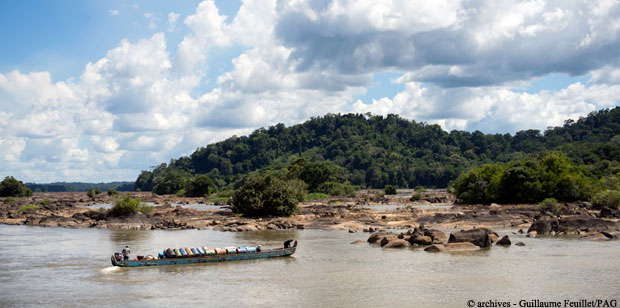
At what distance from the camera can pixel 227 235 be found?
161 feet

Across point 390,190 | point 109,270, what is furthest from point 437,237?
point 390,190

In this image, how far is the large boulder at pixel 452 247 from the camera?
119 feet

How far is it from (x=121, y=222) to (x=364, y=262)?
34.3 meters

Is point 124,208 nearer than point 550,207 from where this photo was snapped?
No

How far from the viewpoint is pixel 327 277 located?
28656 mm

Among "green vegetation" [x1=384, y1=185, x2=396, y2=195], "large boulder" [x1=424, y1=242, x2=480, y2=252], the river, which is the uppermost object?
"green vegetation" [x1=384, y1=185, x2=396, y2=195]

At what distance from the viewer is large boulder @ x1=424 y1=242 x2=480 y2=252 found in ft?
119

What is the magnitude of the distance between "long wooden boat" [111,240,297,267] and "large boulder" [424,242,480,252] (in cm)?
900

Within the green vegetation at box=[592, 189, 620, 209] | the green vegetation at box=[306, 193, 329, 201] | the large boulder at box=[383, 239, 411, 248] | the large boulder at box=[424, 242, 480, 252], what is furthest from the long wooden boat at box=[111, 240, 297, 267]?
the green vegetation at box=[306, 193, 329, 201]

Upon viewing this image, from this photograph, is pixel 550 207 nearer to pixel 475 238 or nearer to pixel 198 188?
pixel 475 238

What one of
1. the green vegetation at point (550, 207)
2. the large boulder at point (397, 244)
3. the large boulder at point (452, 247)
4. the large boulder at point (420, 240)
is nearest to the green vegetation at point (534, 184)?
the green vegetation at point (550, 207)

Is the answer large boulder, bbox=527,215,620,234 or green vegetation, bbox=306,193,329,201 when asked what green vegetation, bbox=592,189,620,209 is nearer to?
large boulder, bbox=527,215,620,234

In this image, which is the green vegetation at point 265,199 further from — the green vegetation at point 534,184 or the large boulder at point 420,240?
the green vegetation at point 534,184

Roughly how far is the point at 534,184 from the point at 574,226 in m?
32.8
